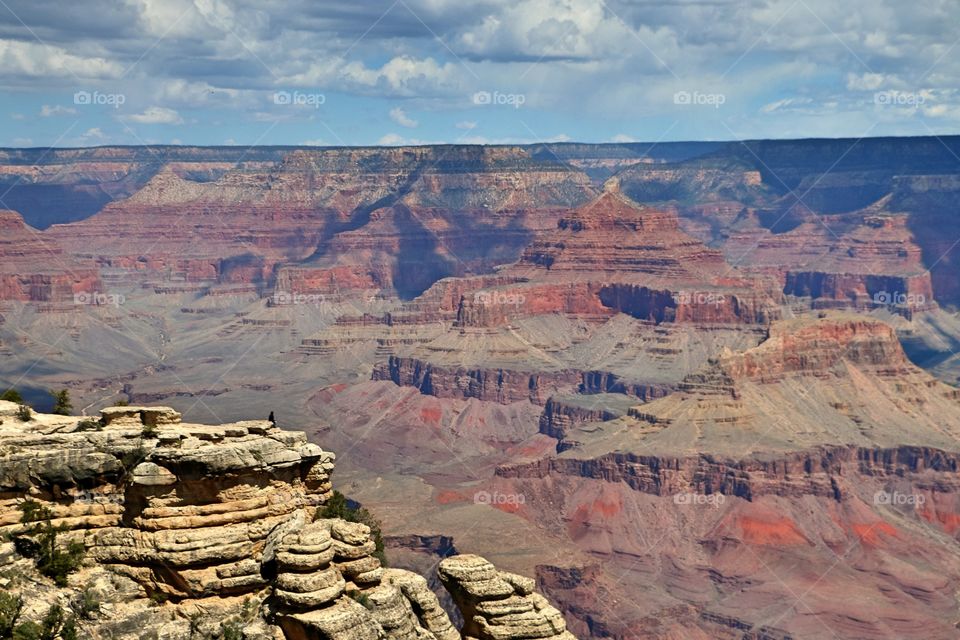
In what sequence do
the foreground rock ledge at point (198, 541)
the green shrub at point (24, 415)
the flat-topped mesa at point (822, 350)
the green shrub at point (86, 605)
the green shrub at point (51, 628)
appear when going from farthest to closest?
the flat-topped mesa at point (822, 350) → the green shrub at point (24, 415) → the green shrub at point (86, 605) → the foreground rock ledge at point (198, 541) → the green shrub at point (51, 628)

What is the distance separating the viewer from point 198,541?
29.6m

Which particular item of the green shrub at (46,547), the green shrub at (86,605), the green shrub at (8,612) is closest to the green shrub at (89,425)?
the green shrub at (46,547)

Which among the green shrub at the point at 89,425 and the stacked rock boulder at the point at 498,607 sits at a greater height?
the green shrub at the point at 89,425

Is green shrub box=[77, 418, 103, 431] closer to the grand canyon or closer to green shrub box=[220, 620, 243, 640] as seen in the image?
the grand canyon

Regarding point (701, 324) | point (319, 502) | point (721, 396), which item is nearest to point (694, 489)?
point (721, 396)

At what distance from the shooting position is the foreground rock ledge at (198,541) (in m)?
29.1

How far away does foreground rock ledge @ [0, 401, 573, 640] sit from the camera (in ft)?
95.4

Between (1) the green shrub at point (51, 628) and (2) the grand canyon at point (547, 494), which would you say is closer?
(1) the green shrub at point (51, 628)

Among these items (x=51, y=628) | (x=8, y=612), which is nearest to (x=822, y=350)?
(x=51, y=628)

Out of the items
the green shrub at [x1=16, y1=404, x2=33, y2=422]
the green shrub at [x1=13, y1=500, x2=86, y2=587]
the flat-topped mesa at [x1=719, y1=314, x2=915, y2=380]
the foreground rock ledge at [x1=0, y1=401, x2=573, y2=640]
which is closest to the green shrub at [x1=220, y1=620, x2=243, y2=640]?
the foreground rock ledge at [x1=0, y1=401, x2=573, y2=640]

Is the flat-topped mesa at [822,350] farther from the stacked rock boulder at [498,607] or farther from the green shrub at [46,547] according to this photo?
the green shrub at [46,547]

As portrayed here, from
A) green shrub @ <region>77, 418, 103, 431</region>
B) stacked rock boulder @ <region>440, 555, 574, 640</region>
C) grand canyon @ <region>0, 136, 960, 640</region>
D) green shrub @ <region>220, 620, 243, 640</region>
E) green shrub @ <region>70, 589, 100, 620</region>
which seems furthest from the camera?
stacked rock boulder @ <region>440, 555, 574, 640</region>

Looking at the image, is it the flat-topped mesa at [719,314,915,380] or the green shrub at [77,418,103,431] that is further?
the flat-topped mesa at [719,314,915,380]

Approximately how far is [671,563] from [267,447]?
91.8 metres
